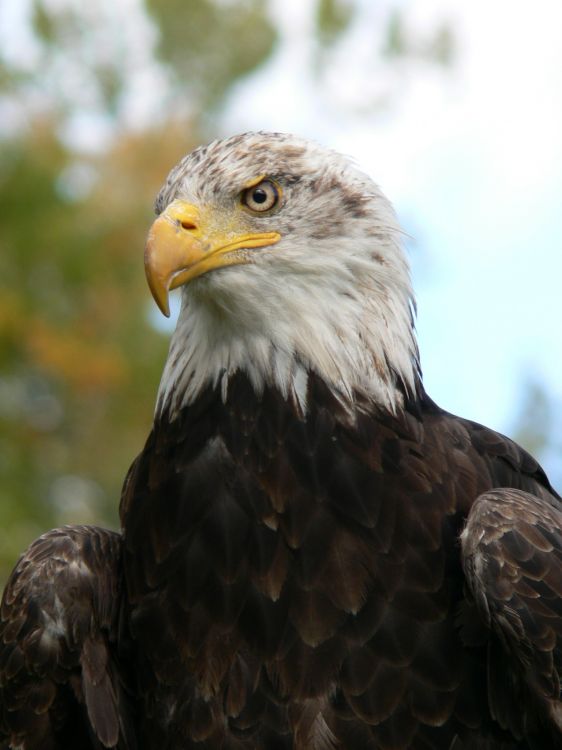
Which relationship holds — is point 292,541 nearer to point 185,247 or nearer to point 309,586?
point 309,586

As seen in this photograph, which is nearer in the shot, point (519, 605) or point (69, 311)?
point (519, 605)

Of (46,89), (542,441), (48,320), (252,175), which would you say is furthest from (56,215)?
(252,175)

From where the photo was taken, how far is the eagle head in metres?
4.53

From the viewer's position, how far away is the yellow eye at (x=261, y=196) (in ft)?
15.4

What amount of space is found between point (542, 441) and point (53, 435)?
422 inches

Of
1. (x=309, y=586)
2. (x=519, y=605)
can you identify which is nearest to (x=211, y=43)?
(x=309, y=586)

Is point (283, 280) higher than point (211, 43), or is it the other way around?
point (211, 43)

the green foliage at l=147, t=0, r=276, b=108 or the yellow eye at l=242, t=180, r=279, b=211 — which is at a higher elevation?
the green foliage at l=147, t=0, r=276, b=108

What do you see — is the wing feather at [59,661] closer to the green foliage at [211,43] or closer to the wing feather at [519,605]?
the wing feather at [519,605]

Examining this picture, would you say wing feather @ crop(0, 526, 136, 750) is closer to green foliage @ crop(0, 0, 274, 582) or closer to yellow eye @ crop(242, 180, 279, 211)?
yellow eye @ crop(242, 180, 279, 211)

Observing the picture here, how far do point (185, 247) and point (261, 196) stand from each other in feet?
1.48

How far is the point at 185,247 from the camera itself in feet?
14.4

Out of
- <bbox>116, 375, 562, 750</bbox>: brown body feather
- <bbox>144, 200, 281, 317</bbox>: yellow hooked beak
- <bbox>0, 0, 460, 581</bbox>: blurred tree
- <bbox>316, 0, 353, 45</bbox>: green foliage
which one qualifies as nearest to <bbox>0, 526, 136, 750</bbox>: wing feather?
<bbox>116, 375, 562, 750</bbox>: brown body feather

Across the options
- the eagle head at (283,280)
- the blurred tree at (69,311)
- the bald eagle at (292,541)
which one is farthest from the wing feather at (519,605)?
the blurred tree at (69,311)
